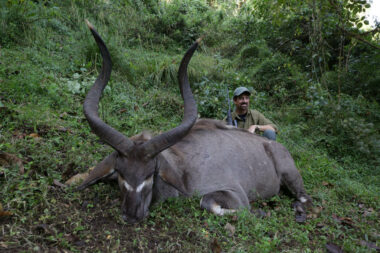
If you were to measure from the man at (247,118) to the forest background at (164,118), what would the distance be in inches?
33.6

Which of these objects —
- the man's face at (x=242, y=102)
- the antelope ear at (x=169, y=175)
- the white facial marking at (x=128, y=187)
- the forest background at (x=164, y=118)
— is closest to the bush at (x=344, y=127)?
the forest background at (x=164, y=118)

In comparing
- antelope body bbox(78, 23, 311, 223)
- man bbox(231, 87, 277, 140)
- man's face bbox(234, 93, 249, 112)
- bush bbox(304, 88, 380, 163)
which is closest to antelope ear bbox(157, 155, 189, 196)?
antelope body bbox(78, 23, 311, 223)

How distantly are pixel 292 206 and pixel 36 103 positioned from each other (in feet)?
16.0

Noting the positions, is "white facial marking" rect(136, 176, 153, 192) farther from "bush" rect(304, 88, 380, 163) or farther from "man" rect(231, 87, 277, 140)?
"bush" rect(304, 88, 380, 163)

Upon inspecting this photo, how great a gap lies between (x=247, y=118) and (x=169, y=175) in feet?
11.4

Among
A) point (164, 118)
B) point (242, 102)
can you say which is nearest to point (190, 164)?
point (242, 102)

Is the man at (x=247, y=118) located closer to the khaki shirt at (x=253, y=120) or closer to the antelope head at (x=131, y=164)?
the khaki shirt at (x=253, y=120)

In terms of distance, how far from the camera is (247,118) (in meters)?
6.68

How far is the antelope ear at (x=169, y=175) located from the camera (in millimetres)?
3648

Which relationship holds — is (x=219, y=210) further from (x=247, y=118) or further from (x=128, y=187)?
(x=247, y=118)

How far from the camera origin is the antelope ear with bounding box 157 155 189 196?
3.65 meters

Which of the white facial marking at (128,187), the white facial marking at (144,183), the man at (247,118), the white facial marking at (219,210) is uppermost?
the man at (247,118)

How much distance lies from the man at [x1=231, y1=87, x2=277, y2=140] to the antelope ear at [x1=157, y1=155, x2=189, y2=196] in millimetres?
2849

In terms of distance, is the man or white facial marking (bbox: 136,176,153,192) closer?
white facial marking (bbox: 136,176,153,192)
